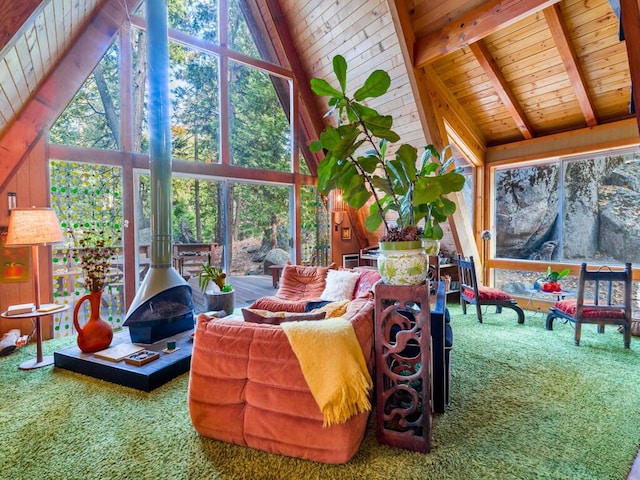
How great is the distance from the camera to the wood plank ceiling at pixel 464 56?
312 centimetres

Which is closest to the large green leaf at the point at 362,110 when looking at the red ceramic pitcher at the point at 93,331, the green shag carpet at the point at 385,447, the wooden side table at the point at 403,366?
the wooden side table at the point at 403,366

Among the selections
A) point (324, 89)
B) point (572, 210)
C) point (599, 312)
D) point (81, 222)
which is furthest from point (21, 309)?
point (572, 210)

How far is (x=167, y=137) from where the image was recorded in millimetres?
3387

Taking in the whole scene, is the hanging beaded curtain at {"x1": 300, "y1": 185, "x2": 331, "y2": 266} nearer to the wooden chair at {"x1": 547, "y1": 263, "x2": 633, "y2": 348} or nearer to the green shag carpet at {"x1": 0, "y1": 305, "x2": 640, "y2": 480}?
the green shag carpet at {"x1": 0, "y1": 305, "x2": 640, "y2": 480}

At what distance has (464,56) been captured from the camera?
158 inches

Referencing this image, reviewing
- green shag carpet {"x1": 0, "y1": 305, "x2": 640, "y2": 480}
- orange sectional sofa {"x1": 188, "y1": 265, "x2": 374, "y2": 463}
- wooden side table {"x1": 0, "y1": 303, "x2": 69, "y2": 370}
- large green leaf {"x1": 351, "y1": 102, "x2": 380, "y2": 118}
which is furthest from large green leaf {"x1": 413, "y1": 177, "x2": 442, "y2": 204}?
wooden side table {"x1": 0, "y1": 303, "x2": 69, "y2": 370}

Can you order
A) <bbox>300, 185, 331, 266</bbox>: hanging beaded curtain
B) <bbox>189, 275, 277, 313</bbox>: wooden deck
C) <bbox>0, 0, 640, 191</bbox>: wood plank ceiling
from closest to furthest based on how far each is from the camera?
<bbox>0, 0, 640, 191</bbox>: wood plank ceiling, <bbox>189, 275, 277, 313</bbox>: wooden deck, <bbox>300, 185, 331, 266</bbox>: hanging beaded curtain

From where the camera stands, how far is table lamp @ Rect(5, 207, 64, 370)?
282 centimetres

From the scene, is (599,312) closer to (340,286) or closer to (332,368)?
(340,286)

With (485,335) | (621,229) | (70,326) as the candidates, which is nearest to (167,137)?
(70,326)

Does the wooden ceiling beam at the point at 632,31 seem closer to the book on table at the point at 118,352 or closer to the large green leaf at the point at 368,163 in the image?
the large green leaf at the point at 368,163

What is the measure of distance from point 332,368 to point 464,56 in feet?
13.5

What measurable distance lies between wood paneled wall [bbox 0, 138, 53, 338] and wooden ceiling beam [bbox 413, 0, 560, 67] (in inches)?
172

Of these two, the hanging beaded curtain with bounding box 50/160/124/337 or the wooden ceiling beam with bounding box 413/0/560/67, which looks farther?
the hanging beaded curtain with bounding box 50/160/124/337
